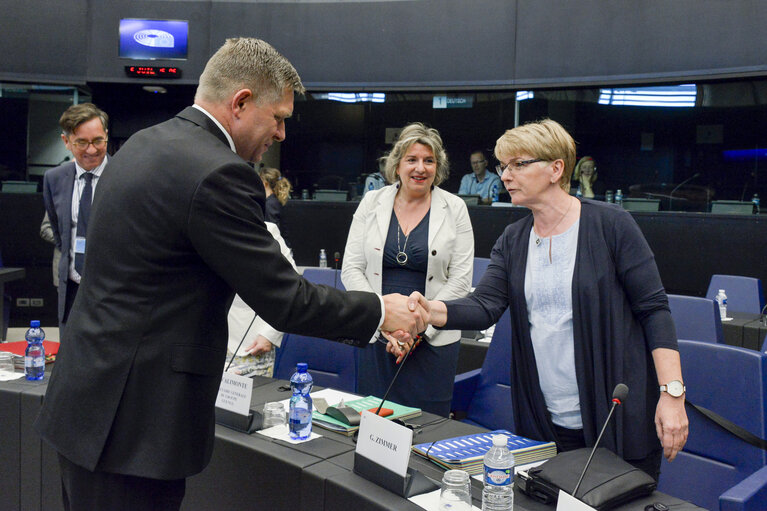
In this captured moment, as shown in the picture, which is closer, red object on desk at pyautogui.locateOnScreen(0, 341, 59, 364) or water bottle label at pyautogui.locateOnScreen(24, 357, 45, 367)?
water bottle label at pyautogui.locateOnScreen(24, 357, 45, 367)

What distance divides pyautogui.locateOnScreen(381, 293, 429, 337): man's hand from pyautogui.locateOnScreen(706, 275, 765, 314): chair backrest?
3.90m

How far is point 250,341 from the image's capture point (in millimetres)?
2805

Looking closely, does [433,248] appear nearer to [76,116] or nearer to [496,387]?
[496,387]

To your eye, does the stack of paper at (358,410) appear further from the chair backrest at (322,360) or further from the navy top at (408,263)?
the chair backrest at (322,360)

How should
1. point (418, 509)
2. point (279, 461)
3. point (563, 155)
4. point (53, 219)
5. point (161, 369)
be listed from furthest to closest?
point (53, 219) < point (563, 155) < point (279, 461) < point (418, 509) < point (161, 369)

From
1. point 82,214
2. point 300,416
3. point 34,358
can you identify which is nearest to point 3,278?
point 82,214

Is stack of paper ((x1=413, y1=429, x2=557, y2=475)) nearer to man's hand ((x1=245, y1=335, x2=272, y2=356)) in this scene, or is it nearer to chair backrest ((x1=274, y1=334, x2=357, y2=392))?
man's hand ((x1=245, y1=335, x2=272, y2=356))

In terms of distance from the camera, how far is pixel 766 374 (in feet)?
7.16

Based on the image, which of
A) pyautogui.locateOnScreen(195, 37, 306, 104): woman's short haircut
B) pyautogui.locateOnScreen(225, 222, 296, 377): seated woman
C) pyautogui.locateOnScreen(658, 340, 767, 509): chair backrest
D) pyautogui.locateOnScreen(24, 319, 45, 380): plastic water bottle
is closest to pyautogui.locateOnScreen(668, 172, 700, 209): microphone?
pyautogui.locateOnScreen(658, 340, 767, 509): chair backrest

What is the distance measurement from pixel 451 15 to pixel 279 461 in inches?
288

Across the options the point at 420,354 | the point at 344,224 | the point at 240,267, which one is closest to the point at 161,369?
the point at 240,267

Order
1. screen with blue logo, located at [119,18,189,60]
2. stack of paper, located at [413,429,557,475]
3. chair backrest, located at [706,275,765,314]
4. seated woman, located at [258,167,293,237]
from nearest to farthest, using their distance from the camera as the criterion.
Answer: stack of paper, located at [413,429,557,475] → chair backrest, located at [706,275,765,314] → seated woman, located at [258,167,293,237] → screen with blue logo, located at [119,18,189,60]

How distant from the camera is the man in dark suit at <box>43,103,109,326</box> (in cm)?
339

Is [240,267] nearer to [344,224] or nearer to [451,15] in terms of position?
[344,224]
